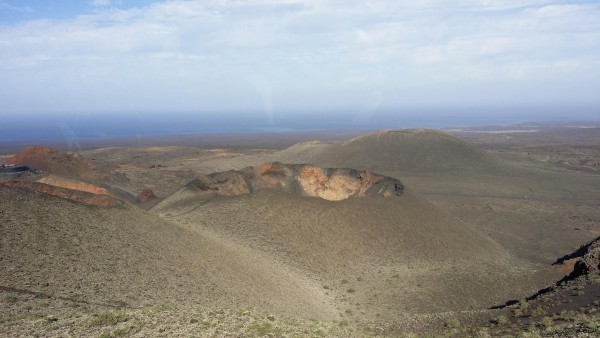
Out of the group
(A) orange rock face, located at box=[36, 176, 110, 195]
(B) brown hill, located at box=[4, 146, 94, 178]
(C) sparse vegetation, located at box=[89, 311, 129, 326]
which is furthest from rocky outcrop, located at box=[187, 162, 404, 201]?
(B) brown hill, located at box=[4, 146, 94, 178]

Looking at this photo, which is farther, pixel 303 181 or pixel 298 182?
pixel 303 181

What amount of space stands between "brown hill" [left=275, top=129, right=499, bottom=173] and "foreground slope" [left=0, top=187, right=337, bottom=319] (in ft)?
151

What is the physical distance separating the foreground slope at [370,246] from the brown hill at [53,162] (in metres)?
23.5

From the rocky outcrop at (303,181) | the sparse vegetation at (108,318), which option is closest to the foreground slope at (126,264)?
the sparse vegetation at (108,318)

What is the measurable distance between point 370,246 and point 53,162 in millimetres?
35826

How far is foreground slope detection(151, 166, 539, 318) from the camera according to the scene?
803 inches

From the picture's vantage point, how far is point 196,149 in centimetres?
10350

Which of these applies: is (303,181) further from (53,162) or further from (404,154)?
(404,154)

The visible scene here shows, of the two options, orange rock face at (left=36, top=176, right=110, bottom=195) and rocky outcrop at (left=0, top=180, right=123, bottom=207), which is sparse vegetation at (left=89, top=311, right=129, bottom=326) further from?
orange rock face at (left=36, top=176, right=110, bottom=195)

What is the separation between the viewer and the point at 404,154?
224 ft

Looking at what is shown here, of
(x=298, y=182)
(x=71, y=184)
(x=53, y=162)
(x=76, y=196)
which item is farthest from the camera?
(x=53, y=162)

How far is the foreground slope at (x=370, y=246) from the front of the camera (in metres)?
20.4

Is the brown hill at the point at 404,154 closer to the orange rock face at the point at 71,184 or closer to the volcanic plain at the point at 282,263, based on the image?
the volcanic plain at the point at 282,263

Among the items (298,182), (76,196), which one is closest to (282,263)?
(76,196)
